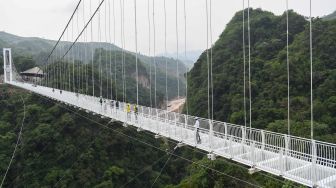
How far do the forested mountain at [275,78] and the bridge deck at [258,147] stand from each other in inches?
367

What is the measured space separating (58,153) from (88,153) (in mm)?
2183

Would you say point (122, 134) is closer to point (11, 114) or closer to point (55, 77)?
point (11, 114)

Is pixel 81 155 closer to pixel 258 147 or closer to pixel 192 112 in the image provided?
pixel 192 112

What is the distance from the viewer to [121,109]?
1591cm

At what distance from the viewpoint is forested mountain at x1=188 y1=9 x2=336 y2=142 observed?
71.3 feet

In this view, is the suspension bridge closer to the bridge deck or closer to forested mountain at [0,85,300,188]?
the bridge deck

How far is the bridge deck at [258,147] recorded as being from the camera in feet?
A: 22.5

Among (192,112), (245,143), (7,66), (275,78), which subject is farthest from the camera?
(7,66)

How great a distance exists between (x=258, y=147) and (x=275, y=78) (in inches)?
697

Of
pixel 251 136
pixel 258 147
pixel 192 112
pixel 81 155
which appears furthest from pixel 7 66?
pixel 258 147

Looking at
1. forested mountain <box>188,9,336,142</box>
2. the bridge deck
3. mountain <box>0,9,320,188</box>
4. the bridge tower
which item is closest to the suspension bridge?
the bridge deck

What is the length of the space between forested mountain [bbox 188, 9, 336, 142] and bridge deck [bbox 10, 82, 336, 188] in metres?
9.32

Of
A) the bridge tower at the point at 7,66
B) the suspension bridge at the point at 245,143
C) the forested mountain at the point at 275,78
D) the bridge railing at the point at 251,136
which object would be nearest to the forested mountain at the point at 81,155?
the forested mountain at the point at 275,78

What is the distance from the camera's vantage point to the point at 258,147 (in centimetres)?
895
